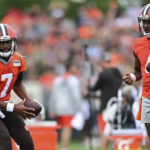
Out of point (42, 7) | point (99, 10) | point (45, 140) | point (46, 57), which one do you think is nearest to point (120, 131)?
point (45, 140)

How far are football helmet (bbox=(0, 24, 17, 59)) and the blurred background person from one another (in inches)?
231

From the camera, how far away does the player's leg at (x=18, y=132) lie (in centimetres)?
702

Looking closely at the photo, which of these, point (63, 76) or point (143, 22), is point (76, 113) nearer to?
point (63, 76)

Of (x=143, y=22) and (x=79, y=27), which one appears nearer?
(x=143, y=22)

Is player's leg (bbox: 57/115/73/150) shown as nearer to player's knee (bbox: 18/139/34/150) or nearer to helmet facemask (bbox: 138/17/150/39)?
player's knee (bbox: 18/139/34/150)

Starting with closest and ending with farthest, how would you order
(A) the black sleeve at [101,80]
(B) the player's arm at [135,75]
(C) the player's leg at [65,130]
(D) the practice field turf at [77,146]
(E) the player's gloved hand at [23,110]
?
(E) the player's gloved hand at [23,110] → (B) the player's arm at [135,75] → (A) the black sleeve at [101,80] → (C) the player's leg at [65,130] → (D) the practice field turf at [77,146]

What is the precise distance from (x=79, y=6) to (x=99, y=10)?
2.69 feet

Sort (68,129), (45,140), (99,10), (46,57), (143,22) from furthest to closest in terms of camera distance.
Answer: (99,10)
(46,57)
(68,129)
(45,140)
(143,22)

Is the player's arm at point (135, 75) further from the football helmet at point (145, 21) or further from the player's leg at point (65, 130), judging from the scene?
the player's leg at point (65, 130)

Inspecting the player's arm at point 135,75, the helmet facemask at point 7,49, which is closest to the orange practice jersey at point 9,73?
the helmet facemask at point 7,49

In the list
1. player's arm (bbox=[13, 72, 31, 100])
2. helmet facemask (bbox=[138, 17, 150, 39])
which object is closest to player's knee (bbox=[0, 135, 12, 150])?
player's arm (bbox=[13, 72, 31, 100])

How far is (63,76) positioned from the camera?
12938 millimetres

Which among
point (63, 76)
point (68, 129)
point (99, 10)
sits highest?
point (99, 10)

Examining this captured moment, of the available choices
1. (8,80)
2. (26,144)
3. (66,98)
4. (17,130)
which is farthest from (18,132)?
(66,98)
